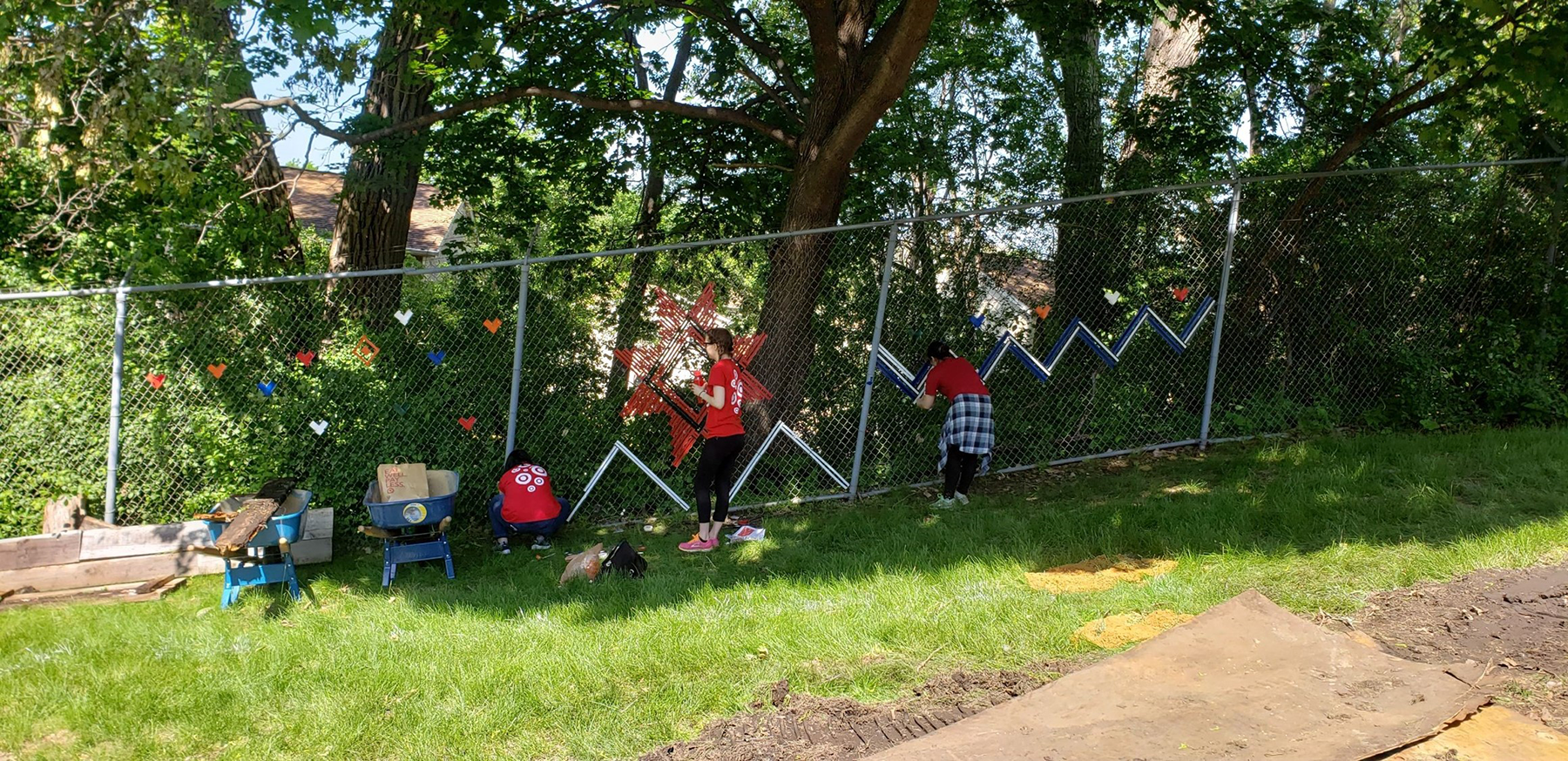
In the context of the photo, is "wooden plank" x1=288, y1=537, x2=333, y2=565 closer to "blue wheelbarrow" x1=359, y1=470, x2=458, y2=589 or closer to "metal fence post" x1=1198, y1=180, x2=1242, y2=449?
"blue wheelbarrow" x1=359, y1=470, x2=458, y2=589

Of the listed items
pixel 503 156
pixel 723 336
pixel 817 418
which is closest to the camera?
pixel 723 336

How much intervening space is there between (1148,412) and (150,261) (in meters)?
8.41

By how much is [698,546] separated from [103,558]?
385cm

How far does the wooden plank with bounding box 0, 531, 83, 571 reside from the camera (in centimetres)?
654

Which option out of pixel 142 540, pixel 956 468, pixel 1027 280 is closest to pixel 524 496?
pixel 142 540

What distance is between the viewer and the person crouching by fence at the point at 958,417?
7.87 m

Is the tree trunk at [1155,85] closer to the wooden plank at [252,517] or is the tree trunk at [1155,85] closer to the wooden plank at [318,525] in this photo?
the wooden plank at [318,525]

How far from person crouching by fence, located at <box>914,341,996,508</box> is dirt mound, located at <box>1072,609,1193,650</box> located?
2739 millimetres

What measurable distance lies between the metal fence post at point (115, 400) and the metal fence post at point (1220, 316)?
8107mm

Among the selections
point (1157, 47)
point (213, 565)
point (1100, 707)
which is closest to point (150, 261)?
point (213, 565)

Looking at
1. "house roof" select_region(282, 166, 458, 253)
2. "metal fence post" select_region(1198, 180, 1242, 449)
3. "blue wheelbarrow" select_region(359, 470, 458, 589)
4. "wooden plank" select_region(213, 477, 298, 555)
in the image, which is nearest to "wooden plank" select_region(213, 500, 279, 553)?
"wooden plank" select_region(213, 477, 298, 555)

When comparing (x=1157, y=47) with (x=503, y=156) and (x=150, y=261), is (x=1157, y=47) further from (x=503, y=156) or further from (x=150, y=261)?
(x=150, y=261)

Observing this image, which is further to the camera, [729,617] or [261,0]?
[261,0]

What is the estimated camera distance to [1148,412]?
877 cm
